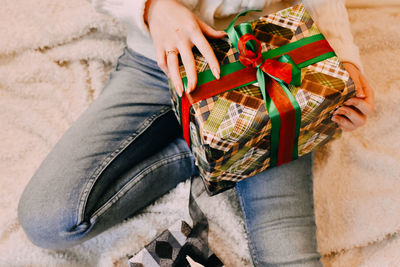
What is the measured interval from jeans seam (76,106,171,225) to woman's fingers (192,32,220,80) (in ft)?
0.71

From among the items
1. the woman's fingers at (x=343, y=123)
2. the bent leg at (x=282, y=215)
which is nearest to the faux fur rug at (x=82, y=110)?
the bent leg at (x=282, y=215)

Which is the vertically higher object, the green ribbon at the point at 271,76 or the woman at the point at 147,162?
the green ribbon at the point at 271,76

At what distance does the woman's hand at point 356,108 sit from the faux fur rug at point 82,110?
0.23 meters

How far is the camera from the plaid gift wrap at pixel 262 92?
48cm

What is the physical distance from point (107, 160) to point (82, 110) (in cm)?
28

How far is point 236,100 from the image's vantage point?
1.61 ft

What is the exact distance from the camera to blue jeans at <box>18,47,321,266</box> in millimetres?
650

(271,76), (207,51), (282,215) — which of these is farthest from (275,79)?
(282,215)

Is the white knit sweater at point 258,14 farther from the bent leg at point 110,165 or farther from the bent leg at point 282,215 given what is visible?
the bent leg at point 282,215

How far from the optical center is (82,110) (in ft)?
2.88

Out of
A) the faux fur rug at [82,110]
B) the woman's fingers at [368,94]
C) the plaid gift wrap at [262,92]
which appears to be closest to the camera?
the plaid gift wrap at [262,92]

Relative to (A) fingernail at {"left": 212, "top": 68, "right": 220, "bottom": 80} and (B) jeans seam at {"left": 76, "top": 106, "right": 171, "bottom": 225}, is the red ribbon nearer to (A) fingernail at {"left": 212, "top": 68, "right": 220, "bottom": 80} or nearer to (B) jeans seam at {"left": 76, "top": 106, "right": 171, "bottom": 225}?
(A) fingernail at {"left": 212, "top": 68, "right": 220, "bottom": 80}

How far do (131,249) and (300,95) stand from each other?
0.51 metres

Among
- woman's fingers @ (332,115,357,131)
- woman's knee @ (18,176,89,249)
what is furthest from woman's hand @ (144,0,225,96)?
woman's knee @ (18,176,89,249)
